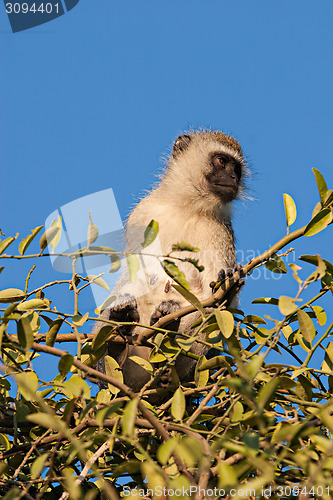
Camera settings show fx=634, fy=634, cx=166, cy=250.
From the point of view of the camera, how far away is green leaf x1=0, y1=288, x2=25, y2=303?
215 cm

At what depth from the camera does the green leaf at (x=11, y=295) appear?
2.15m

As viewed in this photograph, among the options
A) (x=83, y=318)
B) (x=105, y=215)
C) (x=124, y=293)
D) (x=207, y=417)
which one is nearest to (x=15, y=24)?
(x=105, y=215)

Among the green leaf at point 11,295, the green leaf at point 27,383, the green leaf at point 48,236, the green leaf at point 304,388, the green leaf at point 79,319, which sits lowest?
the green leaf at point 304,388

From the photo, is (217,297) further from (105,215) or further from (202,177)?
(202,177)

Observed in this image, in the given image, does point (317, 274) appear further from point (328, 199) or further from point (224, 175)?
point (224, 175)

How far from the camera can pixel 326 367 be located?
224 cm

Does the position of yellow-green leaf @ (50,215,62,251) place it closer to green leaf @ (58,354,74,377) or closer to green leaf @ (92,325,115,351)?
green leaf @ (92,325,115,351)

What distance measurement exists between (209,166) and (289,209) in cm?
242

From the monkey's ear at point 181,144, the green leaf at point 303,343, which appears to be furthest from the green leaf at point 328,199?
the monkey's ear at point 181,144

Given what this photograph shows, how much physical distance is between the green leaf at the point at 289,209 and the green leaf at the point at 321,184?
0.52 ft

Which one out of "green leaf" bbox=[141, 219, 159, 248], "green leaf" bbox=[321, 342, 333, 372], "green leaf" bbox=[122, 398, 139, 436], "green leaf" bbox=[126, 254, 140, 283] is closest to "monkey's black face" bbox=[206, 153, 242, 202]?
"green leaf" bbox=[321, 342, 333, 372]

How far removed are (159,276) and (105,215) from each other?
2.58ft

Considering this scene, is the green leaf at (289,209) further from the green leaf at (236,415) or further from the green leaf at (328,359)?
the green leaf at (236,415)

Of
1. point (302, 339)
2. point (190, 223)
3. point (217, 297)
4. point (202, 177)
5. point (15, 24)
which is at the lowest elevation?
point (302, 339)
